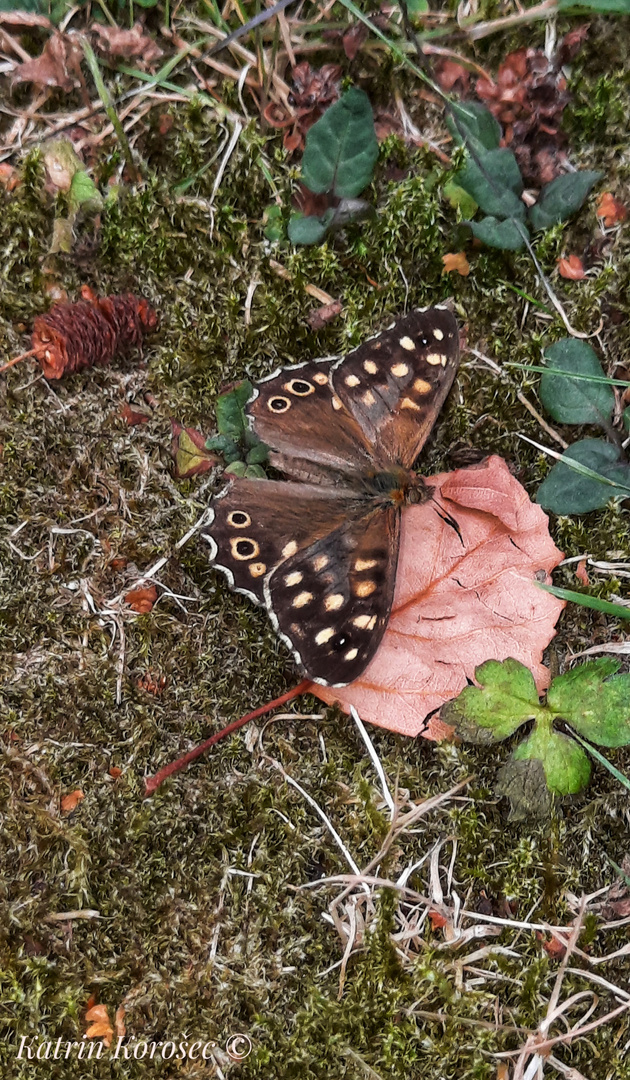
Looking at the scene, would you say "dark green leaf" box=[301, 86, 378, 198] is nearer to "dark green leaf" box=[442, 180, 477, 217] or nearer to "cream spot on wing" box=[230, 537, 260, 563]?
"dark green leaf" box=[442, 180, 477, 217]

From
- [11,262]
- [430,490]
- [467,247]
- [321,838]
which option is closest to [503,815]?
[321,838]

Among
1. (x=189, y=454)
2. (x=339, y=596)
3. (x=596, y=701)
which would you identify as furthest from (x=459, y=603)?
(x=189, y=454)

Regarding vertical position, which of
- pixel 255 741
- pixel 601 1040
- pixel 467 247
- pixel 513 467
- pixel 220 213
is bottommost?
pixel 601 1040

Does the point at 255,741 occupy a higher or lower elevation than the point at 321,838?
higher

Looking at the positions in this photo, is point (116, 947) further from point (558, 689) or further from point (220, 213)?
point (220, 213)

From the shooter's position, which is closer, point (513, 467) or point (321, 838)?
point (321, 838)
